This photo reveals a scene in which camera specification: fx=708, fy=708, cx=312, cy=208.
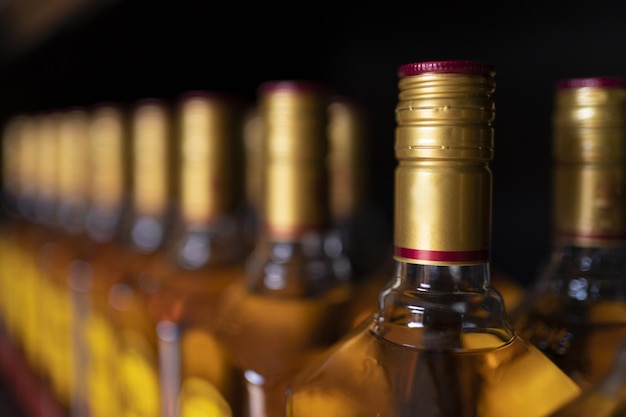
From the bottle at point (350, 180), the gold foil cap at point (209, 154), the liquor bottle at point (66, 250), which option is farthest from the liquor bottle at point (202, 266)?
the liquor bottle at point (66, 250)

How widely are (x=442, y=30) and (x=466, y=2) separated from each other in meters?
0.04

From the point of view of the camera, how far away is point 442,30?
0.77 meters

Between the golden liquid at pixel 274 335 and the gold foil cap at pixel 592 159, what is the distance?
18cm

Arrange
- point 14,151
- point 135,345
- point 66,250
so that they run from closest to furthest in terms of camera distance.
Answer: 1. point 135,345
2. point 66,250
3. point 14,151

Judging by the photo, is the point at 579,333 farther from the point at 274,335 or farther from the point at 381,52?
the point at 381,52

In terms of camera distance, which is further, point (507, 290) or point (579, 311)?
point (507, 290)

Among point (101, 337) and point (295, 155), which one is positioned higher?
point (295, 155)

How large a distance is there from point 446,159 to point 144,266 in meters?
0.55

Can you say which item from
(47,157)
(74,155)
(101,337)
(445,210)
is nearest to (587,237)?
(445,210)

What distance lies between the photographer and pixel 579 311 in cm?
44

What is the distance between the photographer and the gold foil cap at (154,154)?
2.42 feet

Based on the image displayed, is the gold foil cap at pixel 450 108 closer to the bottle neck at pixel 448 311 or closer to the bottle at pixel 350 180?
the bottle neck at pixel 448 311

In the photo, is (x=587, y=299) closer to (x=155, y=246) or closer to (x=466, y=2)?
(x=466, y=2)

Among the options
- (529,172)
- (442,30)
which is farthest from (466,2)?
(529,172)
